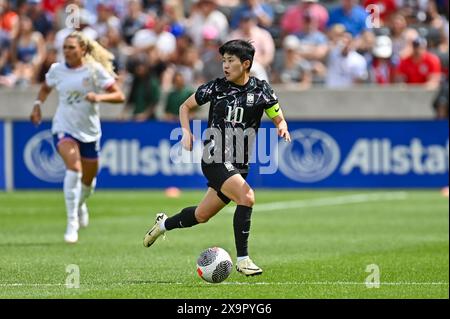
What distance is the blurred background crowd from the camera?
2494 centimetres

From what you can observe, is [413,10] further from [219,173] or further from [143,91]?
[219,173]

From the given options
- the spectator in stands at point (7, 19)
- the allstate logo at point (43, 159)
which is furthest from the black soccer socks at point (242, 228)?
the spectator in stands at point (7, 19)

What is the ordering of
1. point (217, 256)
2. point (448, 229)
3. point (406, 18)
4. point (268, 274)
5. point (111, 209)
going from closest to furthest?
point (217, 256) → point (268, 274) → point (448, 229) → point (111, 209) → point (406, 18)

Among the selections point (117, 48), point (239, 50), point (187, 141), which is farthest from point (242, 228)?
point (117, 48)

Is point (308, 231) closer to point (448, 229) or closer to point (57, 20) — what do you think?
point (448, 229)

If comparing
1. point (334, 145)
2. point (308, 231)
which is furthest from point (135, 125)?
point (308, 231)

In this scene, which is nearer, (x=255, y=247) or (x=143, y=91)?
(x=255, y=247)

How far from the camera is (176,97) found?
24.6 m

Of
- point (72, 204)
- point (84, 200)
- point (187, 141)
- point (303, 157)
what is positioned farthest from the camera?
point (303, 157)

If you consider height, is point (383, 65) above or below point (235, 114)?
above

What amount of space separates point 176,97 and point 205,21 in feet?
9.08

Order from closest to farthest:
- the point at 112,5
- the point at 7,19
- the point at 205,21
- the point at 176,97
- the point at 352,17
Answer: the point at 176,97 < the point at 352,17 < the point at 205,21 < the point at 7,19 < the point at 112,5

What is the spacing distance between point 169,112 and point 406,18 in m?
6.06

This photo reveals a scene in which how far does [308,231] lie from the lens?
16.3 meters
